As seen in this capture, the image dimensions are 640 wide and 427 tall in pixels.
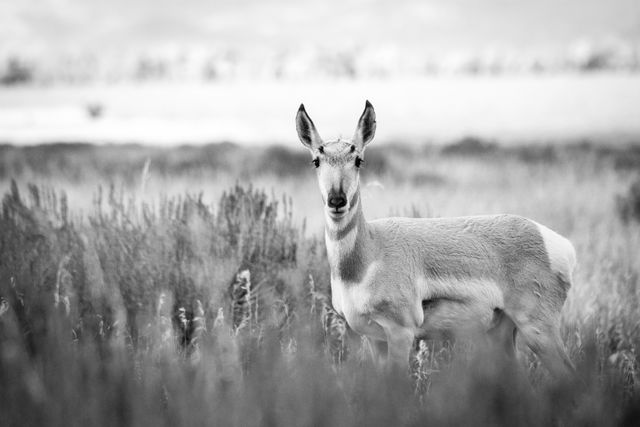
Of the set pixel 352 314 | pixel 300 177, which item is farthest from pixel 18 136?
pixel 352 314

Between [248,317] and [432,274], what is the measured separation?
1.29 m

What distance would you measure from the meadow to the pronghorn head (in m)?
0.63

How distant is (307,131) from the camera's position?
371 cm

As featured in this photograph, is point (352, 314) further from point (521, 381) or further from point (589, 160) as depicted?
point (589, 160)

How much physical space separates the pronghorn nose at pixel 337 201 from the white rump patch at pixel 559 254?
1.46 m

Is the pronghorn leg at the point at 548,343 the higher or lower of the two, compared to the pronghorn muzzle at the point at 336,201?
lower

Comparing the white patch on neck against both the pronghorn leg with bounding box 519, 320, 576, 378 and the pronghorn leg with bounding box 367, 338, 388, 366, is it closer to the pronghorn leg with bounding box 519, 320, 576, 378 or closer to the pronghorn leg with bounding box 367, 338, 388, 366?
the pronghorn leg with bounding box 367, 338, 388, 366

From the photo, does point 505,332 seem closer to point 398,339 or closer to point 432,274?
point 432,274

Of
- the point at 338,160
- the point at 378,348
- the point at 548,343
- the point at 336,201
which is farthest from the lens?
the point at 378,348

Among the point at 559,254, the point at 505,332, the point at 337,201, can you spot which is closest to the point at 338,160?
the point at 337,201

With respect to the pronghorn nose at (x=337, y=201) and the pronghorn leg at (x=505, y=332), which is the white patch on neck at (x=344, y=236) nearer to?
the pronghorn nose at (x=337, y=201)

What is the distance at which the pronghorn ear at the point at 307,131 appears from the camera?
3600 mm

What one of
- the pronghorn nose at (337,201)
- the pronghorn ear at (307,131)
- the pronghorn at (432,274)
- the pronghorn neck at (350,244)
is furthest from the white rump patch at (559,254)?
the pronghorn ear at (307,131)

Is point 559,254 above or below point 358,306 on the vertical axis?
above
